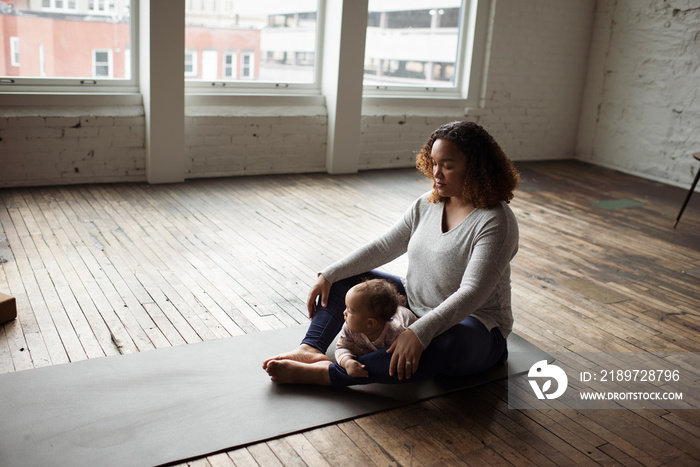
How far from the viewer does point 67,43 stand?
5.05 m

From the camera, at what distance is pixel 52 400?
2146mm

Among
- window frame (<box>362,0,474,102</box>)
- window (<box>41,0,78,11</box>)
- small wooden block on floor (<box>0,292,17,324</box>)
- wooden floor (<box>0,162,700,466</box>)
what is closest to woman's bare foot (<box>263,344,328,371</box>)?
wooden floor (<box>0,162,700,466</box>)

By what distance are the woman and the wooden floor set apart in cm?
22

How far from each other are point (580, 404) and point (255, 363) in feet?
3.99

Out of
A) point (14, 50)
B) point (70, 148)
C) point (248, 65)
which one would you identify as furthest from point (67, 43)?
point (248, 65)

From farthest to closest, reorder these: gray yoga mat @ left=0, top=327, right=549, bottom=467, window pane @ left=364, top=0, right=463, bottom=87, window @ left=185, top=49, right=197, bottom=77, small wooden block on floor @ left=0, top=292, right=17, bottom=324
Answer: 1. window pane @ left=364, top=0, right=463, bottom=87
2. window @ left=185, top=49, right=197, bottom=77
3. small wooden block on floor @ left=0, top=292, right=17, bottom=324
4. gray yoga mat @ left=0, top=327, right=549, bottom=467

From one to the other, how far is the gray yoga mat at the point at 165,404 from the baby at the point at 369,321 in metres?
0.14

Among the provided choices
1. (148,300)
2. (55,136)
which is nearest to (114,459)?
(148,300)

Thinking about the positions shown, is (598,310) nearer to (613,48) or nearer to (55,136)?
(55,136)

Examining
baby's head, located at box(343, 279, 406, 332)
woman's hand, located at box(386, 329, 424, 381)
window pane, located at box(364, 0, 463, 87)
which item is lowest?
woman's hand, located at box(386, 329, 424, 381)

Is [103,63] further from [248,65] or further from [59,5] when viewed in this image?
[248,65]

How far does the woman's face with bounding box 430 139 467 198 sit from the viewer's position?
2.27 m

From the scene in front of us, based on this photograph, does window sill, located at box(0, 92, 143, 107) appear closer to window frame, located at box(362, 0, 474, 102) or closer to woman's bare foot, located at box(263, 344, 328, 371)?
window frame, located at box(362, 0, 474, 102)

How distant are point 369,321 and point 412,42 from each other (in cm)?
496
